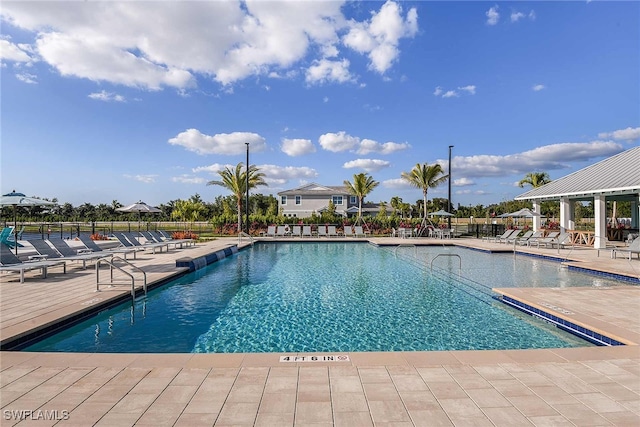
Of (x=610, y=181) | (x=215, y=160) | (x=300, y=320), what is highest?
(x=215, y=160)

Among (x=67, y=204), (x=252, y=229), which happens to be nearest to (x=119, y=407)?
(x=252, y=229)

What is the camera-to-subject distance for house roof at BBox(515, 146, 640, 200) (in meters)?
15.1

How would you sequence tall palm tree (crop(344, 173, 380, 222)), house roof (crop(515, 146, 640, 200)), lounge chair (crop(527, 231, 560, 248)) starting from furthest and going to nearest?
1. tall palm tree (crop(344, 173, 380, 222))
2. lounge chair (crop(527, 231, 560, 248))
3. house roof (crop(515, 146, 640, 200))

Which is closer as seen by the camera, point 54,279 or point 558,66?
point 54,279

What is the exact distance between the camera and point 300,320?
605 cm

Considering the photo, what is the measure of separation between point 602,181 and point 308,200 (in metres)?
26.3

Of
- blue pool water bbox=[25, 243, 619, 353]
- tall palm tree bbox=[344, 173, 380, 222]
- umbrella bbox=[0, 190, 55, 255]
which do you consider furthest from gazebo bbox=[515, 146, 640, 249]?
umbrella bbox=[0, 190, 55, 255]

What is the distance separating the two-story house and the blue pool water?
2653 cm

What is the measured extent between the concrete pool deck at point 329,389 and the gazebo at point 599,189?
48.9ft

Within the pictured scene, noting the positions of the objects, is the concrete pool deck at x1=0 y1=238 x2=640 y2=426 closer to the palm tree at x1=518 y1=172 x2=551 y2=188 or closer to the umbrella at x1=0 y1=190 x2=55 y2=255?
the umbrella at x1=0 y1=190 x2=55 y2=255

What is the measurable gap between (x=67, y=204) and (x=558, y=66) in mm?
58897

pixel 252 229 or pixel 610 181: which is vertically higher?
pixel 610 181

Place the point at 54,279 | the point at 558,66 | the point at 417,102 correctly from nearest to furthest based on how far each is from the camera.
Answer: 1. the point at 54,279
2. the point at 558,66
3. the point at 417,102

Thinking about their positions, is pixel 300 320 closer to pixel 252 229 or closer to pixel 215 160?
pixel 252 229
